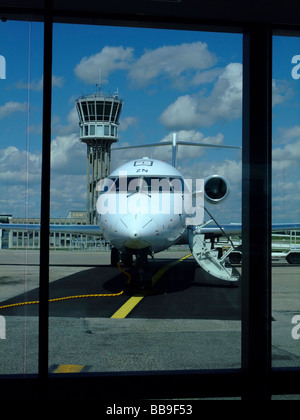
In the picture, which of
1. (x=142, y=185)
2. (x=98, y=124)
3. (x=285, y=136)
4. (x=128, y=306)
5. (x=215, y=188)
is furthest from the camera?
(x=215, y=188)

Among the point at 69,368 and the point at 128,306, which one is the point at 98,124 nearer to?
the point at 69,368

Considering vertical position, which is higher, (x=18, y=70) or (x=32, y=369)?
(x=18, y=70)

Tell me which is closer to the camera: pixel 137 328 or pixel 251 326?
pixel 251 326

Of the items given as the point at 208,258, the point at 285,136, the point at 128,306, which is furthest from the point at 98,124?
the point at 208,258

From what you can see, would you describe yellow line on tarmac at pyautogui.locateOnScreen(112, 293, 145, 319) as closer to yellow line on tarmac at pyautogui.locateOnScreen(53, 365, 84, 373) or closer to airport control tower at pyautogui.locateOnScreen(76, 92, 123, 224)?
airport control tower at pyautogui.locateOnScreen(76, 92, 123, 224)

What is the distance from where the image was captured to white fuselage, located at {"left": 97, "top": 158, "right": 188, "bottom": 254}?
10.2m

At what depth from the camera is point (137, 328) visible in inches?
283

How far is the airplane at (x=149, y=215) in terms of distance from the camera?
1032cm

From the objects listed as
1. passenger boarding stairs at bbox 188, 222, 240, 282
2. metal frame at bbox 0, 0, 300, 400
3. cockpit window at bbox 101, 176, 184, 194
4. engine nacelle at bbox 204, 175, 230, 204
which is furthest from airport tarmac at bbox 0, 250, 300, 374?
engine nacelle at bbox 204, 175, 230, 204

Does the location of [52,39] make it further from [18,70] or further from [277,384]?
[277,384]

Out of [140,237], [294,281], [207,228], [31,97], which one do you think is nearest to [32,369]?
[31,97]

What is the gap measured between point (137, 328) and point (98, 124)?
306 centimetres

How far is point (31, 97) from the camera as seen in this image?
4906mm

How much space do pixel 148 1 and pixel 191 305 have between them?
633cm
